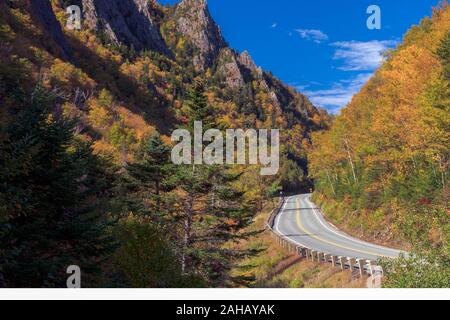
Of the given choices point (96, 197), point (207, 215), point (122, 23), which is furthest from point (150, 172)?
point (122, 23)

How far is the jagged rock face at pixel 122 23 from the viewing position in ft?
→ 417

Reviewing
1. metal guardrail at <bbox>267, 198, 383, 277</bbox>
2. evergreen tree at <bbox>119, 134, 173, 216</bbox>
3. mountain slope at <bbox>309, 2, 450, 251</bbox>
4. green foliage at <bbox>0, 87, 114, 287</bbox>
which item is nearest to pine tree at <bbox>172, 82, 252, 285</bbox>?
evergreen tree at <bbox>119, 134, 173, 216</bbox>

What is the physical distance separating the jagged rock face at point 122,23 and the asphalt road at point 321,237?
103 meters

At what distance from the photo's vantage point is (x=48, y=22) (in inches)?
2810

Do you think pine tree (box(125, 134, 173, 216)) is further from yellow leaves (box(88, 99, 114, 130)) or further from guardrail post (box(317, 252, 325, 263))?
yellow leaves (box(88, 99, 114, 130))

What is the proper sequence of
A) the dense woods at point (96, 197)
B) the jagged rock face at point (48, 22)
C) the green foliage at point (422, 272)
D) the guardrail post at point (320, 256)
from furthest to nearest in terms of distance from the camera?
the jagged rock face at point (48, 22)
the guardrail post at point (320, 256)
the dense woods at point (96, 197)
the green foliage at point (422, 272)

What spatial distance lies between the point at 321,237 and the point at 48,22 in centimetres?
6537

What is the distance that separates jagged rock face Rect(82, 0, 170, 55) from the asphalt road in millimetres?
102938

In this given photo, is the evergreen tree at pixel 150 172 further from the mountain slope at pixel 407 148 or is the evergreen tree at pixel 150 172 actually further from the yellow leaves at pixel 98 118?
the yellow leaves at pixel 98 118

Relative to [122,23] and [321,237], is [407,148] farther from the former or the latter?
[122,23]

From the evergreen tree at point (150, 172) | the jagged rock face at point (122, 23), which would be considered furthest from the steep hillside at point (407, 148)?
the jagged rock face at point (122, 23)

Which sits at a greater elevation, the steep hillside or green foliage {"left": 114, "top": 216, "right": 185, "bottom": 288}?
the steep hillside

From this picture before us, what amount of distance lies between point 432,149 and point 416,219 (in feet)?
58.2

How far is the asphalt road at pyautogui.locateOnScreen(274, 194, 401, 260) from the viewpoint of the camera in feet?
87.8
